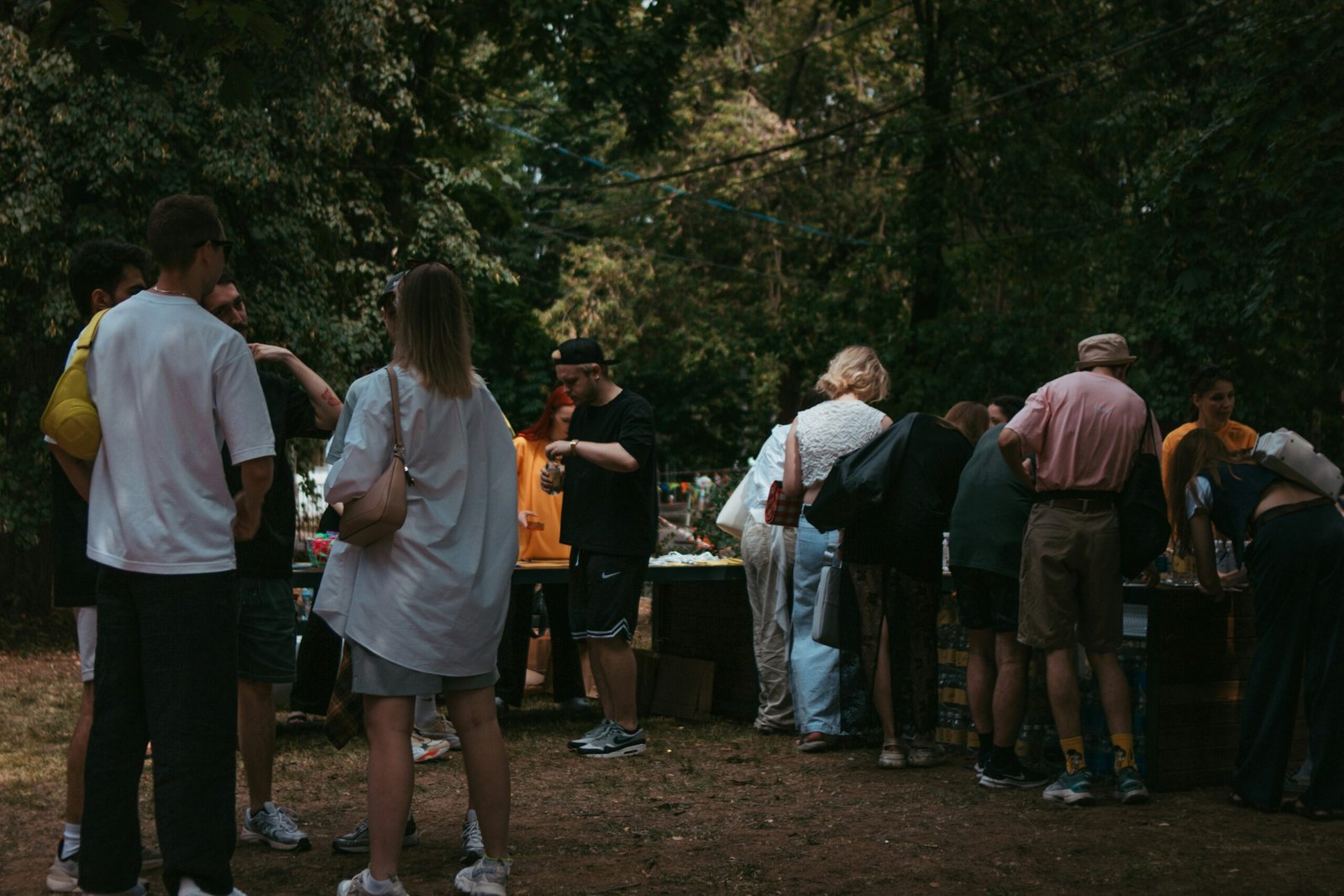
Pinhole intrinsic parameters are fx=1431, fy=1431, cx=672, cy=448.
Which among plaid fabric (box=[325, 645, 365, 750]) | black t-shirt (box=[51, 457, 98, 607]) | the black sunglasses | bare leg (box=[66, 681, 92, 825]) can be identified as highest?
the black sunglasses

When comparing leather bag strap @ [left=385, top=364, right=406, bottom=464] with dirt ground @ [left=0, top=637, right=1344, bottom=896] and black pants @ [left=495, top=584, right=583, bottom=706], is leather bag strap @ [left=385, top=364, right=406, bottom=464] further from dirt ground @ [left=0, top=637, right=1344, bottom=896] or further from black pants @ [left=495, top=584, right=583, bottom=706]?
black pants @ [left=495, top=584, right=583, bottom=706]

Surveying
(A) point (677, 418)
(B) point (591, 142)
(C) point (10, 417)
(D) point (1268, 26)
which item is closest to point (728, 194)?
(A) point (677, 418)

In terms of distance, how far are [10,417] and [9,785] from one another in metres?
6.91

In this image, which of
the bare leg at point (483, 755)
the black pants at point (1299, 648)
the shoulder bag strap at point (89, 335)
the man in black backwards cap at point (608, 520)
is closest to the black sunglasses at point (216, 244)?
the shoulder bag strap at point (89, 335)

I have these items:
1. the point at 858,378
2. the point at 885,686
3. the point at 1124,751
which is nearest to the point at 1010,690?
the point at 1124,751

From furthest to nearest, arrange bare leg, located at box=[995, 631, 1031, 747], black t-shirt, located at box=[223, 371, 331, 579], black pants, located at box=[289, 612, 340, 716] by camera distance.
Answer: black pants, located at box=[289, 612, 340, 716] → bare leg, located at box=[995, 631, 1031, 747] → black t-shirt, located at box=[223, 371, 331, 579]

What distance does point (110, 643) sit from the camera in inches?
149

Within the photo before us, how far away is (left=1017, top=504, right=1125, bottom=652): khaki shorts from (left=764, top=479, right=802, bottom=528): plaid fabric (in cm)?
156

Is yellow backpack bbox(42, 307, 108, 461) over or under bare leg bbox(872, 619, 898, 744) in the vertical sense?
over

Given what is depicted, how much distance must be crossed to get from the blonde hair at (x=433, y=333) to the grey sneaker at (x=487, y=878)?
1423mm

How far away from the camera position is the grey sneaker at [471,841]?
15.5 feet

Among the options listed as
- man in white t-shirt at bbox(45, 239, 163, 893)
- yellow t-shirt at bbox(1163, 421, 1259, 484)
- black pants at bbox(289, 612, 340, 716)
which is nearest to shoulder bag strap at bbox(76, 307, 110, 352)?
man in white t-shirt at bbox(45, 239, 163, 893)

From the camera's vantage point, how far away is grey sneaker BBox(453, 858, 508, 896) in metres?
4.30

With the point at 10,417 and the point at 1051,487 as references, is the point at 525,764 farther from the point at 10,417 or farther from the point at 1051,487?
the point at 10,417
